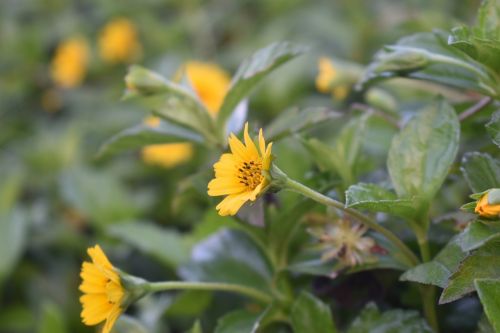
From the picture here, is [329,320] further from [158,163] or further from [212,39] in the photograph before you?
[212,39]

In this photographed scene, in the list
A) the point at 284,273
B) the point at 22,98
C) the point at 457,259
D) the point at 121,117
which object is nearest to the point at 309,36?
the point at 121,117

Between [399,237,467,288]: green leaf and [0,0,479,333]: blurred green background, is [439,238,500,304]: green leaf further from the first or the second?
[0,0,479,333]: blurred green background

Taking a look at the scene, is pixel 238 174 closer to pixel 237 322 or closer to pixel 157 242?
pixel 237 322

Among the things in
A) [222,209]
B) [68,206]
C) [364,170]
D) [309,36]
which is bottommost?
[68,206]

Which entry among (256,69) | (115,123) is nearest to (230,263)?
(256,69)

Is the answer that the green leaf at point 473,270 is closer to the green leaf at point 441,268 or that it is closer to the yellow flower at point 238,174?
the green leaf at point 441,268

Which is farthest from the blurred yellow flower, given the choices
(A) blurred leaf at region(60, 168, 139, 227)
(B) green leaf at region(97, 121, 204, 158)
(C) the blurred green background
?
(B) green leaf at region(97, 121, 204, 158)
